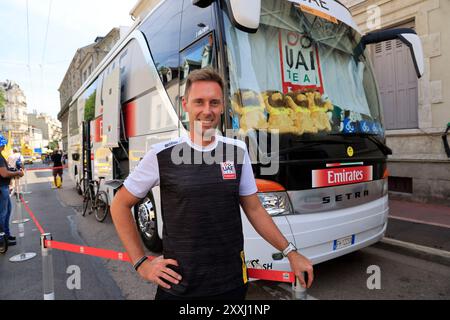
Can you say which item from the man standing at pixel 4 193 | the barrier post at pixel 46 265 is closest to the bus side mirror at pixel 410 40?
the barrier post at pixel 46 265

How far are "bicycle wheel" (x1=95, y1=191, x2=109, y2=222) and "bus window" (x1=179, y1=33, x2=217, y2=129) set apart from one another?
13.7ft

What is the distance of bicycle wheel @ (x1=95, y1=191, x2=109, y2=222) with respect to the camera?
22.6 ft

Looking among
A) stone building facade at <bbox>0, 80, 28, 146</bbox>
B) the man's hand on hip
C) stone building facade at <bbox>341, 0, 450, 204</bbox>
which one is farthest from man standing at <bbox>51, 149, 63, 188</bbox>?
stone building facade at <bbox>0, 80, 28, 146</bbox>

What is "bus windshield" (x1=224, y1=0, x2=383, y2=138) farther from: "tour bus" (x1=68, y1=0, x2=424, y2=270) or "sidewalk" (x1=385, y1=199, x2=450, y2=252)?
"sidewalk" (x1=385, y1=199, x2=450, y2=252)

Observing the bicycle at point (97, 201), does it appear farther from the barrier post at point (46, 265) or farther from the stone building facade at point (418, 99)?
the stone building facade at point (418, 99)

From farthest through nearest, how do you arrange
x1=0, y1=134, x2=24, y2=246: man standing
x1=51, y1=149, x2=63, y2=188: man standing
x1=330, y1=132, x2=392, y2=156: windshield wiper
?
1. x1=51, y1=149, x2=63, y2=188: man standing
2. x1=0, y1=134, x2=24, y2=246: man standing
3. x1=330, y1=132, x2=392, y2=156: windshield wiper

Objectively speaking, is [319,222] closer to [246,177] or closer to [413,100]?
[246,177]

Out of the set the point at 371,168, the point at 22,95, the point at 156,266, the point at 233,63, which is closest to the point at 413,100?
the point at 371,168

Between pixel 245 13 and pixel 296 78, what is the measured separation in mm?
1070

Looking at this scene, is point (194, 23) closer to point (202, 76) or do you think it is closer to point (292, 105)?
point (292, 105)

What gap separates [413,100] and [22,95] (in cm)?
12128

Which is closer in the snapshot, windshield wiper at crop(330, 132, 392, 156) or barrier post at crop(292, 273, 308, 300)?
barrier post at crop(292, 273, 308, 300)

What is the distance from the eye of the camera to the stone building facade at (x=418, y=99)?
23.6 ft

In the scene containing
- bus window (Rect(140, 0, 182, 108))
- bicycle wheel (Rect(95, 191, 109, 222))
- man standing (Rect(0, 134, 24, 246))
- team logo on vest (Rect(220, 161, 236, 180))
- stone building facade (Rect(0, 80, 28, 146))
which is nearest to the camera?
team logo on vest (Rect(220, 161, 236, 180))
